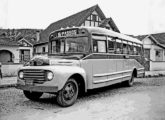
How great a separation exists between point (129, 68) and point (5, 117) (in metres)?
6.73

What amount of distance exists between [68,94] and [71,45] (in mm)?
1879

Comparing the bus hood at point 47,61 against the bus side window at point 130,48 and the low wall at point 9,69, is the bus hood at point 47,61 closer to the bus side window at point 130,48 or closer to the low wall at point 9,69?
the bus side window at point 130,48

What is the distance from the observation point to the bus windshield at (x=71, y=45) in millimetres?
6777

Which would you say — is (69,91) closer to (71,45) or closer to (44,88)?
(44,88)

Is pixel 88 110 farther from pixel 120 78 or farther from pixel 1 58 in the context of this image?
pixel 1 58

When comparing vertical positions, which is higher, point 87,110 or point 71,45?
point 71,45

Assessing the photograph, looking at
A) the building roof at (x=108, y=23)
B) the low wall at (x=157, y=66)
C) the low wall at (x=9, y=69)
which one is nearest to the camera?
the low wall at (x=9, y=69)

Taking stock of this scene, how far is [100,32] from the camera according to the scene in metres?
7.31

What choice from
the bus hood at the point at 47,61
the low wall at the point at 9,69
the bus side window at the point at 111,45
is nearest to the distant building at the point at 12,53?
the low wall at the point at 9,69

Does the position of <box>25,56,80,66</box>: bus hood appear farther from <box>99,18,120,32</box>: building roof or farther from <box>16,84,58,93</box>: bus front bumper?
<box>99,18,120,32</box>: building roof

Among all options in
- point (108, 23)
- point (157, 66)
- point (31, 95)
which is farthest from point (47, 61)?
point (108, 23)

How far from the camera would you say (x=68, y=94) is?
19.2 feet

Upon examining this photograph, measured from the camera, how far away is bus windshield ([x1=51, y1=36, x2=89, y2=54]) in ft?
22.2

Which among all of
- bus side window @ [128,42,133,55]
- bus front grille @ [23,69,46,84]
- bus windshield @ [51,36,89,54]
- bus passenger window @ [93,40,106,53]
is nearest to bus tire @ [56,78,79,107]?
bus front grille @ [23,69,46,84]
